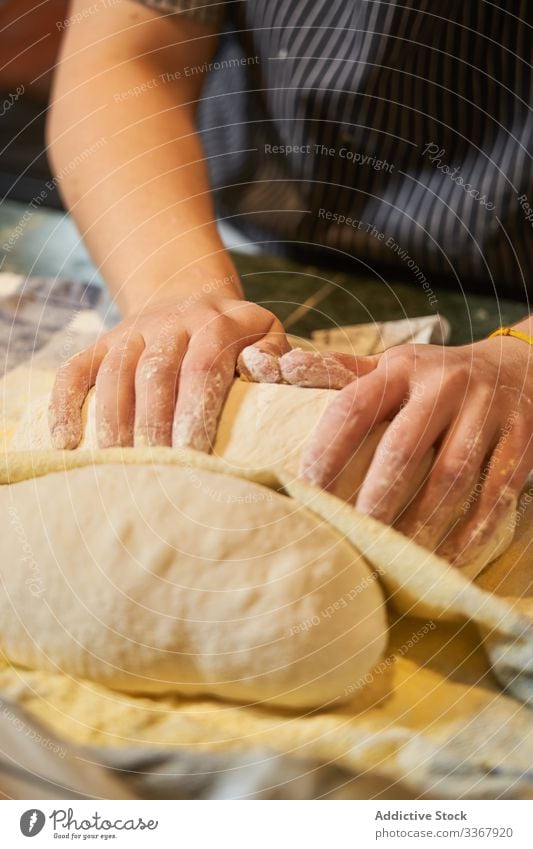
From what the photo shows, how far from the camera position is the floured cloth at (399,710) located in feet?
1.09

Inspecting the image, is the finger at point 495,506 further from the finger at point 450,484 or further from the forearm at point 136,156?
the forearm at point 136,156

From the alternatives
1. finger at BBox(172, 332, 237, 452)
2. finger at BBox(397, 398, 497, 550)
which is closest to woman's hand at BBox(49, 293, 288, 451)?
finger at BBox(172, 332, 237, 452)

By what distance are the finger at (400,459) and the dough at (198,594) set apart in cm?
3

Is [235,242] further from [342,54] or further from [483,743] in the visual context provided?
[483,743]

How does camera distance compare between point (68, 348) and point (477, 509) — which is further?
point (68, 348)

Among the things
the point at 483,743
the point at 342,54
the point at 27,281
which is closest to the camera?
the point at 483,743

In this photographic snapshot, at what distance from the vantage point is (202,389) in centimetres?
38

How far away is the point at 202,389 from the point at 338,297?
0.29m

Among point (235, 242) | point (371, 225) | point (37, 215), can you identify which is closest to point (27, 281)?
point (37, 215)

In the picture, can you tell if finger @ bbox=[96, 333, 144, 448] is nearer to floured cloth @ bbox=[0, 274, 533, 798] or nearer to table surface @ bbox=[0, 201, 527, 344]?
floured cloth @ bbox=[0, 274, 533, 798]

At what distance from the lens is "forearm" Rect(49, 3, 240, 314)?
1.69 ft

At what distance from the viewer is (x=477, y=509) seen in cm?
38
